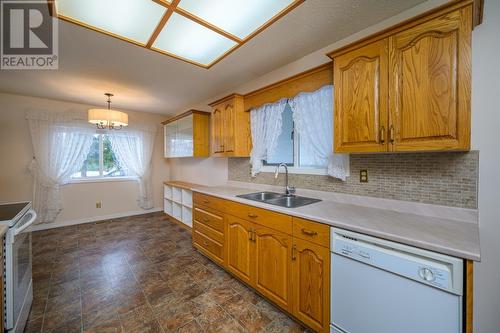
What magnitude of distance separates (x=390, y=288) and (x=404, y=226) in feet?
1.18

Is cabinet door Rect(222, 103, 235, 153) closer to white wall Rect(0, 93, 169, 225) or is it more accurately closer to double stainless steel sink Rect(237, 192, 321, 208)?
double stainless steel sink Rect(237, 192, 321, 208)

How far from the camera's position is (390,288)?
1072 millimetres

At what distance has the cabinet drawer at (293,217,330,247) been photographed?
1336 mm

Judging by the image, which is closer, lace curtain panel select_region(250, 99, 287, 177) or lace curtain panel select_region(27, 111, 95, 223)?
lace curtain panel select_region(250, 99, 287, 177)

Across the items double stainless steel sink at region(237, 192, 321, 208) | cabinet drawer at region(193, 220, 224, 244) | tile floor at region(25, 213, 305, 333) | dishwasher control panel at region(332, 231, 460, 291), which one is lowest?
tile floor at region(25, 213, 305, 333)

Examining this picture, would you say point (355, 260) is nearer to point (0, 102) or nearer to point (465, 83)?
point (465, 83)

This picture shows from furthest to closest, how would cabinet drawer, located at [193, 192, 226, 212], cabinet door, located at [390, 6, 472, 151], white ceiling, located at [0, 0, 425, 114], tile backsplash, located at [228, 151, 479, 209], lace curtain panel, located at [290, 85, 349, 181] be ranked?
cabinet drawer, located at [193, 192, 226, 212] → lace curtain panel, located at [290, 85, 349, 181] → white ceiling, located at [0, 0, 425, 114] → tile backsplash, located at [228, 151, 479, 209] → cabinet door, located at [390, 6, 472, 151]

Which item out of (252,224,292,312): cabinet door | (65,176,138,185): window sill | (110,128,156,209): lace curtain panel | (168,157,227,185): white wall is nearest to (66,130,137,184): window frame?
(65,176,138,185): window sill

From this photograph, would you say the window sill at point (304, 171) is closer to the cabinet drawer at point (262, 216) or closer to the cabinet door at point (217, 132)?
the cabinet drawer at point (262, 216)

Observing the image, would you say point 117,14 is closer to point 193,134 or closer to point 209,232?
point 193,134

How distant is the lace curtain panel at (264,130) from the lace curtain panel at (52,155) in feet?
11.7

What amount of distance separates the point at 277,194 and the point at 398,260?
141cm

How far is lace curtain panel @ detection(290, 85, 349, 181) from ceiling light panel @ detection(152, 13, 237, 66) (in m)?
0.91

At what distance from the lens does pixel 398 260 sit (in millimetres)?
1035
